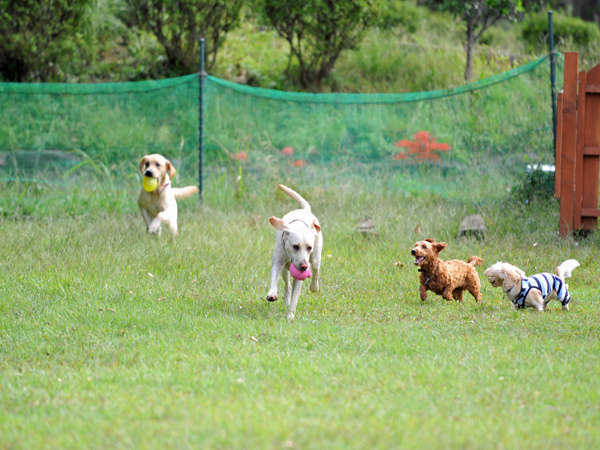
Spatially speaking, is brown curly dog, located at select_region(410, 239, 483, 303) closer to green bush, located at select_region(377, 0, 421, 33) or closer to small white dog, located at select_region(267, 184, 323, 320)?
small white dog, located at select_region(267, 184, 323, 320)

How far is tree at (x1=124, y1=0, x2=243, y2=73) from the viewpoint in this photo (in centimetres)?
1438

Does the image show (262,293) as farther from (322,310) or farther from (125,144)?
(125,144)

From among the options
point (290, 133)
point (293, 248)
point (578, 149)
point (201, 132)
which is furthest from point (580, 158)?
point (201, 132)

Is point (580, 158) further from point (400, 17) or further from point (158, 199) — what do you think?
point (400, 17)

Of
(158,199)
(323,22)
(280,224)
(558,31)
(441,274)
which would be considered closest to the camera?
(280,224)

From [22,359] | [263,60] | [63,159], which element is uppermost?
[263,60]

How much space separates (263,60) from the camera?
17328mm

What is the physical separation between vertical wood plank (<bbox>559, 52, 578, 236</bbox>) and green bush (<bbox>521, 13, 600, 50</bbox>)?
8545 mm

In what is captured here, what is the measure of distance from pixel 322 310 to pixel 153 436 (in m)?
2.85

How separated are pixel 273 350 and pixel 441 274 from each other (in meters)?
1.87

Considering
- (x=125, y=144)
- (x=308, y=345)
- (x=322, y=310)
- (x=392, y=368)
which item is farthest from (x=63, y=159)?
(x=392, y=368)

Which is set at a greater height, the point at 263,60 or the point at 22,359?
the point at 263,60

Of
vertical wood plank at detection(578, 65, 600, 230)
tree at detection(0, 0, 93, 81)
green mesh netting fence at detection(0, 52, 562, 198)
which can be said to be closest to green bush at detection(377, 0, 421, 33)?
green mesh netting fence at detection(0, 52, 562, 198)

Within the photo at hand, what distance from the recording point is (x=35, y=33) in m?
13.7
